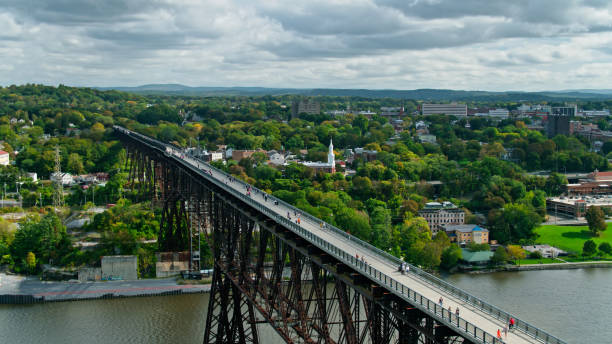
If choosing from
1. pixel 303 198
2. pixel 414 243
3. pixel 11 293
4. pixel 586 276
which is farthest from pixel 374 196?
pixel 11 293

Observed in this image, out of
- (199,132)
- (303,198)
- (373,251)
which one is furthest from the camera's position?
(199,132)

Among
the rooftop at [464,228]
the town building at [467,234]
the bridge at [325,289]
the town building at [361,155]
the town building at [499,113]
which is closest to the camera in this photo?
the bridge at [325,289]

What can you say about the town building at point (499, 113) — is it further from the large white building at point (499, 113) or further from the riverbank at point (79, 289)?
the riverbank at point (79, 289)

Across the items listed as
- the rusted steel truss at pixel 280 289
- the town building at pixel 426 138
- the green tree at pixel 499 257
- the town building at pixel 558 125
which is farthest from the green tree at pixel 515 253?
the town building at pixel 558 125

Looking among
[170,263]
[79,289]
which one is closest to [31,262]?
[79,289]

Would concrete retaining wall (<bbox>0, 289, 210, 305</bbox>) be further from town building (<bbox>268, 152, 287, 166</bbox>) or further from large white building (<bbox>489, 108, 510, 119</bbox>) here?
large white building (<bbox>489, 108, 510, 119</bbox>)

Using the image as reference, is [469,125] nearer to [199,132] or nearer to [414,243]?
[199,132]

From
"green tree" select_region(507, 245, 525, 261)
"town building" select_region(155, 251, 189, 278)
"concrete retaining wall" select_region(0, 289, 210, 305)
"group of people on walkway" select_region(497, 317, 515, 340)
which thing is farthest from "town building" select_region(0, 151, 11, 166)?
"group of people on walkway" select_region(497, 317, 515, 340)
